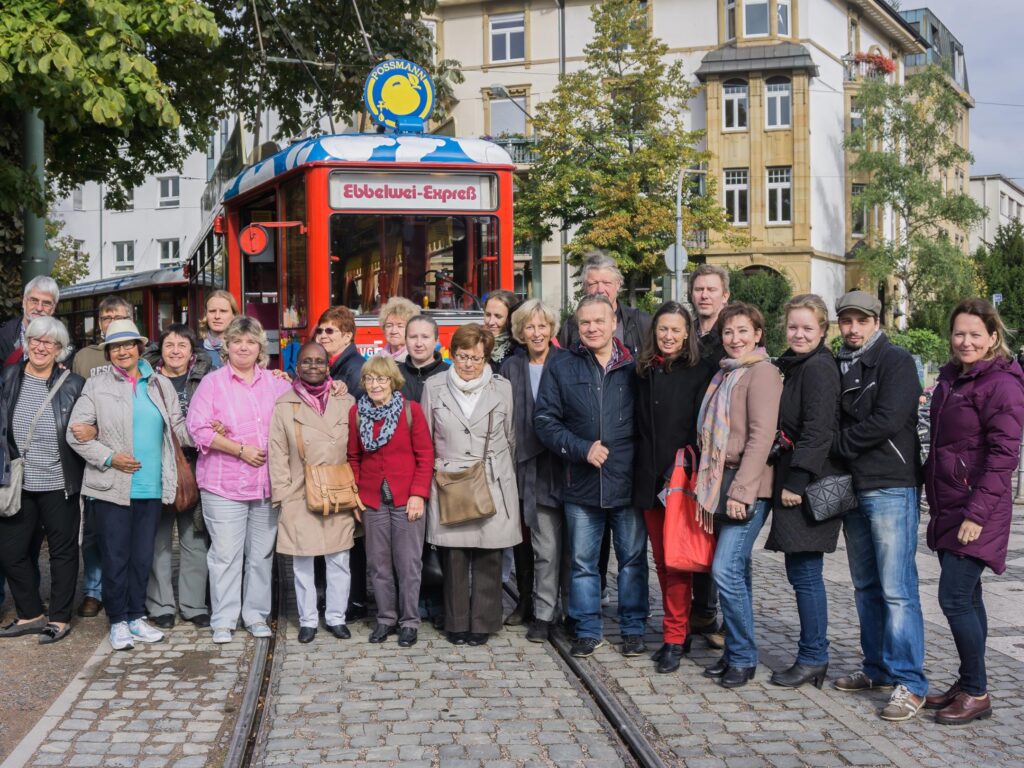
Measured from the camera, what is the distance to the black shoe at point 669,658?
20.6 feet

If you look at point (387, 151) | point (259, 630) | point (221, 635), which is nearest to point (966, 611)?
point (259, 630)

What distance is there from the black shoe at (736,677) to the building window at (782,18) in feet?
136

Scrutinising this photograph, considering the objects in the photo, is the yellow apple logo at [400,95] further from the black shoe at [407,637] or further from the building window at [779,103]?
the building window at [779,103]

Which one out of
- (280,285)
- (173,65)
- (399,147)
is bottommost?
(280,285)

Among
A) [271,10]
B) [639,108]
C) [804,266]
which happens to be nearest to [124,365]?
[271,10]

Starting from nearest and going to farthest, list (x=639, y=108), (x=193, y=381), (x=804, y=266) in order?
(x=193, y=381) → (x=639, y=108) → (x=804, y=266)

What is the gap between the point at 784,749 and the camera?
5.05 metres

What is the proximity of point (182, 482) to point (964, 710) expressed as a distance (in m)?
4.46

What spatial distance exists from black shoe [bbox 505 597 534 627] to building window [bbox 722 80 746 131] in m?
38.9

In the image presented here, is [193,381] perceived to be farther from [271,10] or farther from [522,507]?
[271,10]

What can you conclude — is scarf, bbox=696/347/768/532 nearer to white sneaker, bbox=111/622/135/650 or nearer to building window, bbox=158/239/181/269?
white sneaker, bbox=111/622/135/650

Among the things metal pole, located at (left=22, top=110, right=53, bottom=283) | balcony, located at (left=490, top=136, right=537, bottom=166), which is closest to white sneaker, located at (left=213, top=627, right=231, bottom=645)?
metal pole, located at (left=22, top=110, right=53, bottom=283)

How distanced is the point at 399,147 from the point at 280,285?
5.76ft

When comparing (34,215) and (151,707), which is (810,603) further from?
(34,215)
